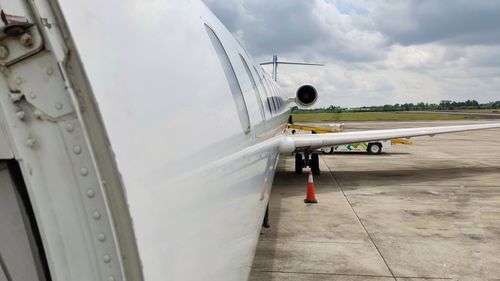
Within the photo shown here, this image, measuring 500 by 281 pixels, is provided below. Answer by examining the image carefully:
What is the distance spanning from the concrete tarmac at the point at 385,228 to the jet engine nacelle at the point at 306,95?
5083mm

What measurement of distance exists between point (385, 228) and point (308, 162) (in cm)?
645

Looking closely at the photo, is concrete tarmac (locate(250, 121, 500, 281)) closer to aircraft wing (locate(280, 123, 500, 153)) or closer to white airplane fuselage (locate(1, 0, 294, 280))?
aircraft wing (locate(280, 123, 500, 153))

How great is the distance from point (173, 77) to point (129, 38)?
0.88 ft

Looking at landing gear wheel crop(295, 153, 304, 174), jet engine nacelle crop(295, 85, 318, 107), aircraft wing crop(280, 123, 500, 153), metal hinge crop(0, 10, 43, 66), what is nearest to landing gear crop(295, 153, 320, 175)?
landing gear wheel crop(295, 153, 304, 174)

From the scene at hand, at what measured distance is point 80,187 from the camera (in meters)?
1.12

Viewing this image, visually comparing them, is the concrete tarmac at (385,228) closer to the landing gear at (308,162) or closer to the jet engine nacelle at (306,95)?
the landing gear at (308,162)

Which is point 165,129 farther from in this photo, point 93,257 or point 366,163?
point 366,163

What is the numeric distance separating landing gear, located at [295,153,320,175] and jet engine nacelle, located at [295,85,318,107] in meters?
4.45

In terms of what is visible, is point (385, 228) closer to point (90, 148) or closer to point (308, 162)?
point (308, 162)

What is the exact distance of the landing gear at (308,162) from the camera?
13.5 m

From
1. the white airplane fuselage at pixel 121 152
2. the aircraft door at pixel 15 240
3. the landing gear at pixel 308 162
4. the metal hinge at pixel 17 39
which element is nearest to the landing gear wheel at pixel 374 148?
the landing gear at pixel 308 162

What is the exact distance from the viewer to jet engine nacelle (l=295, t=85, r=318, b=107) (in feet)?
58.9

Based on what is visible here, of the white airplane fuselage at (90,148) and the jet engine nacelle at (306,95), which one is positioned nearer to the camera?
the white airplane fuselage at (90,148)

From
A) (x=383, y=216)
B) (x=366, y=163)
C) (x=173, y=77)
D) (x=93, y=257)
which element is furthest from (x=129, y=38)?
(x=366, y=163)
